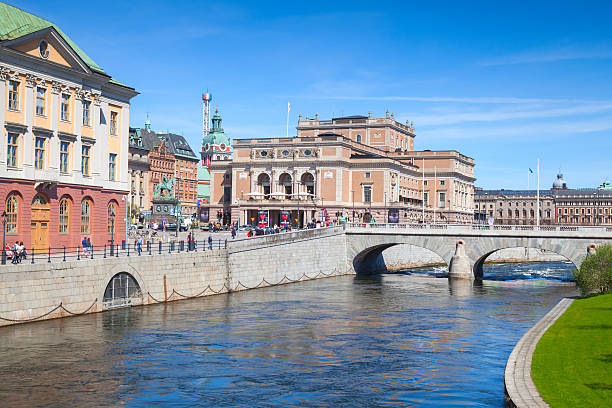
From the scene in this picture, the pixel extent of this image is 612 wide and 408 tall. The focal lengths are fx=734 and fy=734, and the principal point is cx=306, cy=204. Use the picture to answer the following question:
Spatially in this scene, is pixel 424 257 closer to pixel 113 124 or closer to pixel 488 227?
pixel 488 227

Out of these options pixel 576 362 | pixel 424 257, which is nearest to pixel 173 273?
pixel 576 362

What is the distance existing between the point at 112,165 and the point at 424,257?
202 ft

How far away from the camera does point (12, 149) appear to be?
5266cm

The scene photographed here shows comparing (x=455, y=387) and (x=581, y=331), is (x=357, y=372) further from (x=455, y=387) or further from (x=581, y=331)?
(x=581, y=331)

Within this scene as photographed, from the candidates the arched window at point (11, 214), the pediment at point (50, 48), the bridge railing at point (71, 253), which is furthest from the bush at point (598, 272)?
the arched window at point (11, 214)

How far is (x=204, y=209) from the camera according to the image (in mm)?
145625

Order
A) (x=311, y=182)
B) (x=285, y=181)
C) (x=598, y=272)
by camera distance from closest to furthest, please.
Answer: (x=598, y=272) → (x=311, y=182) → (x=285, y=181)

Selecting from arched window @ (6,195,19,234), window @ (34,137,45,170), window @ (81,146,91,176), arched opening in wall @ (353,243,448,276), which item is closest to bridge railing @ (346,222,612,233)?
arched opening in wall @ (353,243,448,276)

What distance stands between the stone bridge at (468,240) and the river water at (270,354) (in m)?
19.4

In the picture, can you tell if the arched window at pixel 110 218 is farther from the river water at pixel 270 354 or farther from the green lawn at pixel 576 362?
the green lawn at pixel 576 362

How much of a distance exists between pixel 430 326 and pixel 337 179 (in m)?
81.5

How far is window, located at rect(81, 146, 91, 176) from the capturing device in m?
59.8

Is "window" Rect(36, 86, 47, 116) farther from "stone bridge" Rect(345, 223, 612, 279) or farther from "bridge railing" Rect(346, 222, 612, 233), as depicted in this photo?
"bridge railing" Rect(346, 222, 612, 233)

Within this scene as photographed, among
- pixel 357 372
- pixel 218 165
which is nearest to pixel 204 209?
pixel 218 165
